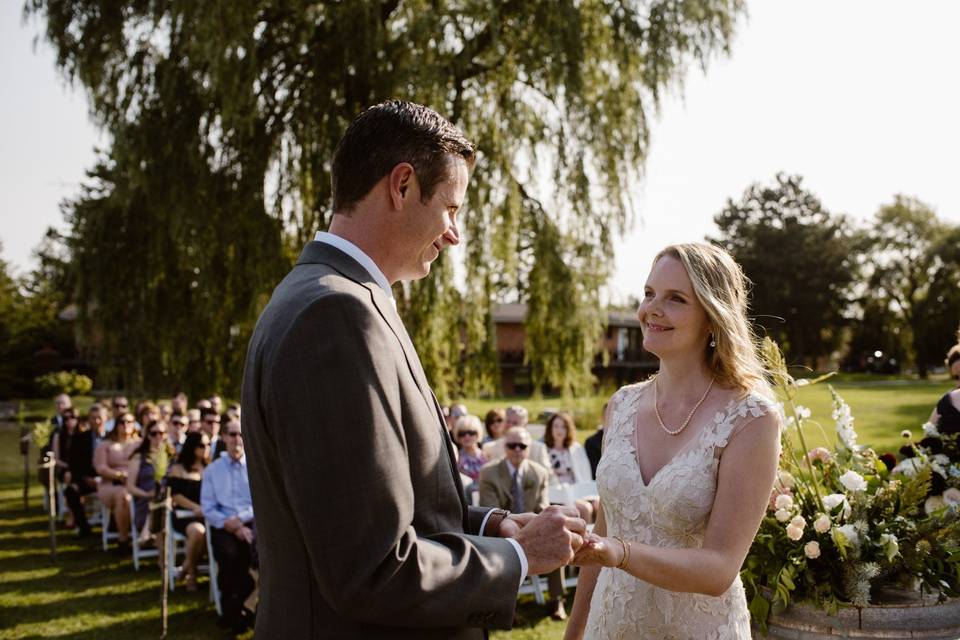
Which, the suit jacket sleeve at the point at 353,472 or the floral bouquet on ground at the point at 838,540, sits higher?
the suit jacket sleeve at the point at 353,472

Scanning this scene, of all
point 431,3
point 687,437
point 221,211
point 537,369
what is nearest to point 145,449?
point 221,211

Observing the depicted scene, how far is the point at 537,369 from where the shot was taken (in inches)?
479

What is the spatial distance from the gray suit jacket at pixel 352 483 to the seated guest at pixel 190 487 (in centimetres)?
747

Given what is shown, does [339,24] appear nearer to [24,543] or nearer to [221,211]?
[221,211]

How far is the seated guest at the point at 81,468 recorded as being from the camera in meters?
11.3

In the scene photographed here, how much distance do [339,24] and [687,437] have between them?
9771 mm

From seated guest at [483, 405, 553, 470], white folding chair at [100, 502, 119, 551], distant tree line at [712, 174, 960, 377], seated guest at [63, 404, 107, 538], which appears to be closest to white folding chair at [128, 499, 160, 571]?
white folding chair at [100, 502, 119, 551]

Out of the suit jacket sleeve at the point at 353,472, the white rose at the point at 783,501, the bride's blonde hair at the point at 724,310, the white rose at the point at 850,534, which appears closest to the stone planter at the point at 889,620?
the white rose at the point at 850,534

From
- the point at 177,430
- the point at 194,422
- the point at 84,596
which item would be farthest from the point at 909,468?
the point at 177,430

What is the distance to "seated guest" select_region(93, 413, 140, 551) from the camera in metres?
10.1

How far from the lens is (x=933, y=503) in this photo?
357cm

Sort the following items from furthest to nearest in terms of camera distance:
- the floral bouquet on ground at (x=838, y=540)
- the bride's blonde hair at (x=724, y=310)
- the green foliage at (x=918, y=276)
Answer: the green foliage at (x=918, y=276)
the floral bouquet on ground at (x=838, y=540)
the bride's blonde hair at (x=724, y=310)

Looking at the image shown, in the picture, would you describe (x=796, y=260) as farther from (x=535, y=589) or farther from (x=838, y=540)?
(x=838, y=540)

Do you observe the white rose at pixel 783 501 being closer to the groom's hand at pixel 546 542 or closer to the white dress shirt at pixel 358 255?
the groom's hand at pixel 546 542
